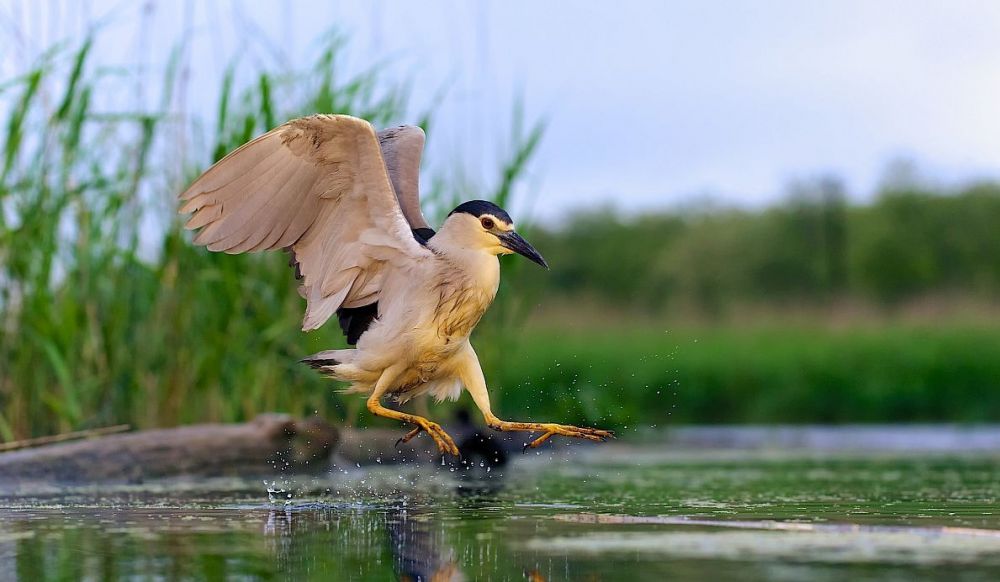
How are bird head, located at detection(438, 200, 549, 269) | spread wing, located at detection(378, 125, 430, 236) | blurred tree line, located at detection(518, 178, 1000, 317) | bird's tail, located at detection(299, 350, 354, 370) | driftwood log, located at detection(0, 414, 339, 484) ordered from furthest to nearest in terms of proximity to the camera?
blurred tree line, located at detection(518, 178, 1000, 317)
driftwood log, located at detection(0, 414, 339, 484)
spread wing, located at detection(378, 125, 430, 236)
bird's tail, located at detection(299, 350, 354, 370)
bird head, located at detection(438, 200, 549, 269)

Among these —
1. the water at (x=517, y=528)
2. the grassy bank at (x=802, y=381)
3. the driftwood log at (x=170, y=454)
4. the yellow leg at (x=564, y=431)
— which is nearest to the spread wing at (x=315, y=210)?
the yellow leg at (x=564, y=431)

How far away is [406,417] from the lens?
5.60 meters

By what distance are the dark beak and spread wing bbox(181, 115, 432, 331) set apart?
34 cm

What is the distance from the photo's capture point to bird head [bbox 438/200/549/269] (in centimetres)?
558

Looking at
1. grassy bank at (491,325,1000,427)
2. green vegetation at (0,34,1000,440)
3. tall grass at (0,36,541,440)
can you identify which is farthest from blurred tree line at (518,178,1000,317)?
tall grass at (0,36,541,440)

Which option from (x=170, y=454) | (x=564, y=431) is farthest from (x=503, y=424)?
(x=170, y=454)

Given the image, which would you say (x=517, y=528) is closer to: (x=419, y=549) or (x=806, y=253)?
(x=419, y=549)

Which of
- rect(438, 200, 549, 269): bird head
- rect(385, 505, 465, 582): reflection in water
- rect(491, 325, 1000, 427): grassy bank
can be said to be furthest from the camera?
rect(491, 325, 1000, 427): grassy bank

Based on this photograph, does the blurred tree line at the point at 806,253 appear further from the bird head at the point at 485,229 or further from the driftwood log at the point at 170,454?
the bird head at the point at 485,229

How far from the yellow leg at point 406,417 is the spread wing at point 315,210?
0.37 metres

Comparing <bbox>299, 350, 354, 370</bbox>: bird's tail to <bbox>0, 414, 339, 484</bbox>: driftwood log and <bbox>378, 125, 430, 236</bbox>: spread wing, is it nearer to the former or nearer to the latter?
<bbox>378, 125, 430, 236</bbox>: spread wing

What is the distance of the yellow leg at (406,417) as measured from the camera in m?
5.58

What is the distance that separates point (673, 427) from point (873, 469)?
639 centimetres

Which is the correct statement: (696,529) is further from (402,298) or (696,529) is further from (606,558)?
(402,298)
